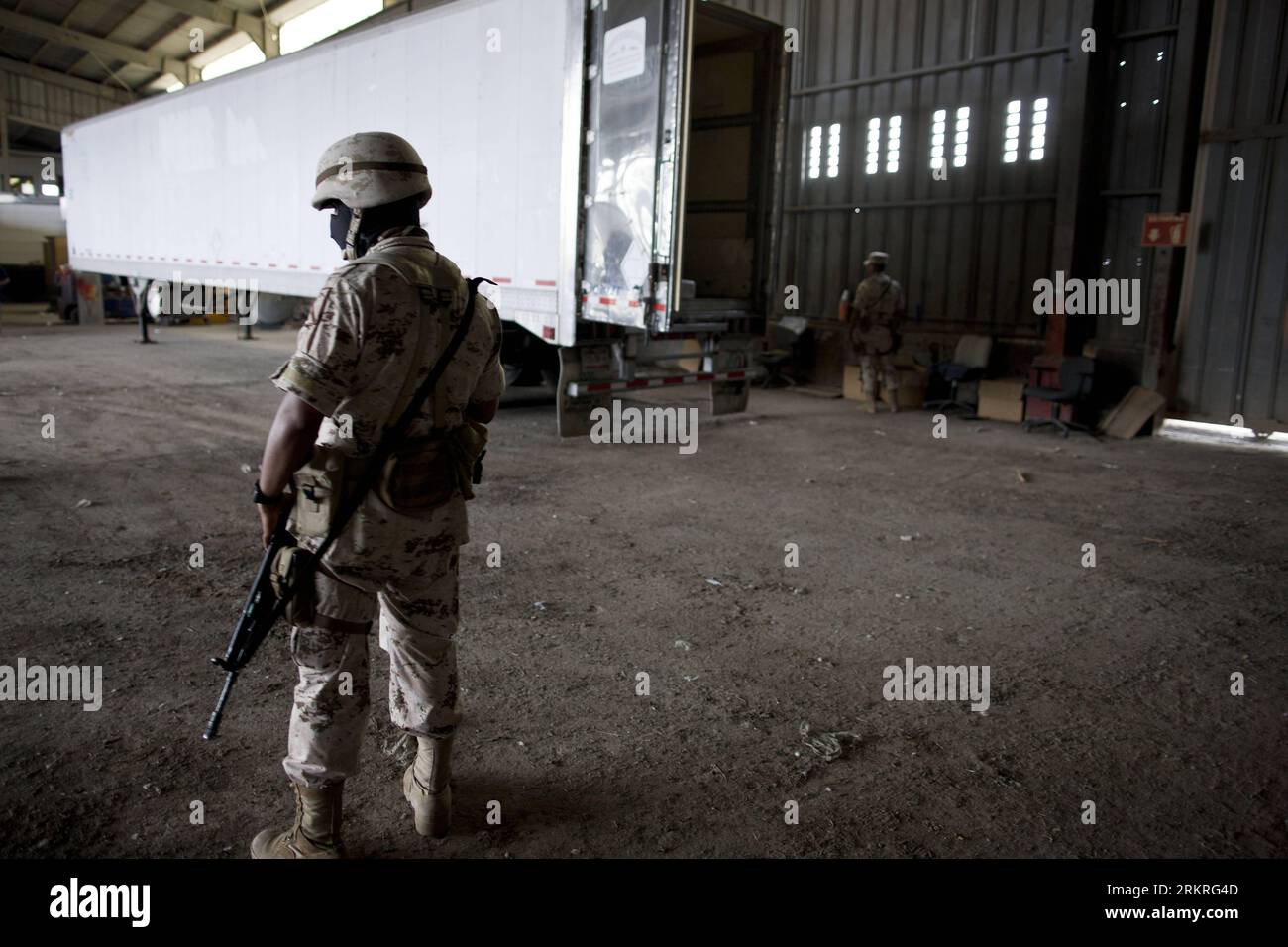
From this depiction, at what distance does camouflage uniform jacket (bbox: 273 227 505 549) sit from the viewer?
6.83 feet

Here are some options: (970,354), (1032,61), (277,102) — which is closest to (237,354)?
(277,102)

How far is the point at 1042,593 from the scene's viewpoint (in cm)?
447

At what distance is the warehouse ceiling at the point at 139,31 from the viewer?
69.2 feet

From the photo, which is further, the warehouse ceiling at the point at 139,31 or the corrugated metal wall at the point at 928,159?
the warehouse ceiling at the point at 139,31

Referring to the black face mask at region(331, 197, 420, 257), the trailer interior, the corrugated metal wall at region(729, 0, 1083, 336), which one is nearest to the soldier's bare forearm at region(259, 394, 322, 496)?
the black face mask at region(331, 197, 420, 257)

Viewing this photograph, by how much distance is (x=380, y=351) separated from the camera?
2148 mm

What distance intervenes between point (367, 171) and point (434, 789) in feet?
5.14

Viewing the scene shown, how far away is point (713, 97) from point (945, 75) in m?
3.63
